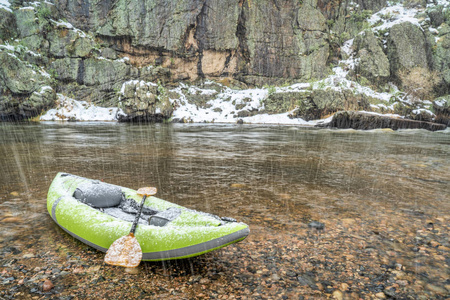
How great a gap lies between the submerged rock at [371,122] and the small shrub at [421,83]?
10.4 meters

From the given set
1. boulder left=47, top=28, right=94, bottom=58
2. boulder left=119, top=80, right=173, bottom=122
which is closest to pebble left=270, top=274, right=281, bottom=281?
boulder left=119, top=80, right=173, bottom=122

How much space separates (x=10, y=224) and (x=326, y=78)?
151 ft

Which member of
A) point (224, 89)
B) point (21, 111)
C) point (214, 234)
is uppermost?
point (224, 89)

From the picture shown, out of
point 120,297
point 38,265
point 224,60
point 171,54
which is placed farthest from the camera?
point 224,60

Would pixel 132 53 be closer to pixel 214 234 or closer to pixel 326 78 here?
pixel 326 78

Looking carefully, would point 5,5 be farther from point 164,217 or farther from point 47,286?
point 47,286

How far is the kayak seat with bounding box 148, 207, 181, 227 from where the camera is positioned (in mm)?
3199

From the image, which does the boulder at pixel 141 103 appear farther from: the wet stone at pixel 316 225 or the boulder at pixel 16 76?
the wet stone at pixel 316 225

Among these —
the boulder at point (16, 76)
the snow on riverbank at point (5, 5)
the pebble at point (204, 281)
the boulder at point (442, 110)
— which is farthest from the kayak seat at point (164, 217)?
the snow on riverbank at point (5, 5)

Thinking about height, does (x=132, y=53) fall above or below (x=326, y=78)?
above

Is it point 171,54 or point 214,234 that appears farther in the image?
point 171,54

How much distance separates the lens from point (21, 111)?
3095cm

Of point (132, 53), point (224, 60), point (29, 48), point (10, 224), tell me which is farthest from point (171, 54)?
point (10, 224)

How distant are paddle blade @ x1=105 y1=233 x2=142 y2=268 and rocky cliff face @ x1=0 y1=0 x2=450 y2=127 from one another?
32.0 metres
